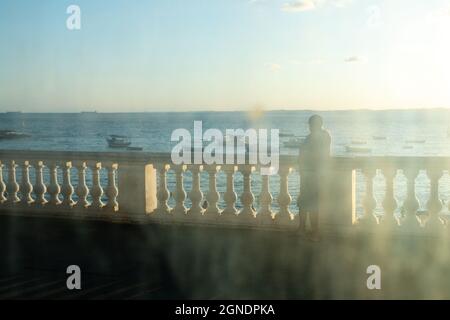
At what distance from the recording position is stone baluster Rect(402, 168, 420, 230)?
346 inches

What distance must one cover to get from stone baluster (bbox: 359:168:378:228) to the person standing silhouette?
0.71 m

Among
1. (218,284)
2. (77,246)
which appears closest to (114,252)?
(77,246)

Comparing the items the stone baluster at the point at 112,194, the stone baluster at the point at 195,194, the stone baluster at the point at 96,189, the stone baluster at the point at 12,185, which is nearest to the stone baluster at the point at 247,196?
the stone baluster at the point at 195,194

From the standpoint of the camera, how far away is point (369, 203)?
9.08 meters

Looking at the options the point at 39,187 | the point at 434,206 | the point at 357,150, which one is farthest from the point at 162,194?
the point at 357,150

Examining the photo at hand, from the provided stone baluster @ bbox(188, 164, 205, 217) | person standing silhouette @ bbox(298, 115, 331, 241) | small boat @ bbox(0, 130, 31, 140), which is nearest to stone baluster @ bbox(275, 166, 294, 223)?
person standing silhouette @ bbox(298, 115, 331, 241)

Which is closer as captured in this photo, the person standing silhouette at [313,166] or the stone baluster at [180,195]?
the person standing silhouette at [313,166]

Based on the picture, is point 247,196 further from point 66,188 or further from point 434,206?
point 66,188

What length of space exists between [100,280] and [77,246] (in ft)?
5.74

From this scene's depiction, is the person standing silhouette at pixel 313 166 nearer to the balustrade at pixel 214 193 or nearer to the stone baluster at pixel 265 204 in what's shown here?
the balustrade at pixel 214 193

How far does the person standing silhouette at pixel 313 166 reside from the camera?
28.4 ft

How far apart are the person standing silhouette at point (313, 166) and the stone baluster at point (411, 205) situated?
125 centimetres

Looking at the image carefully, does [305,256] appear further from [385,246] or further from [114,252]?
[114,252]

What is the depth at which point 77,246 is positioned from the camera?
8430mm
